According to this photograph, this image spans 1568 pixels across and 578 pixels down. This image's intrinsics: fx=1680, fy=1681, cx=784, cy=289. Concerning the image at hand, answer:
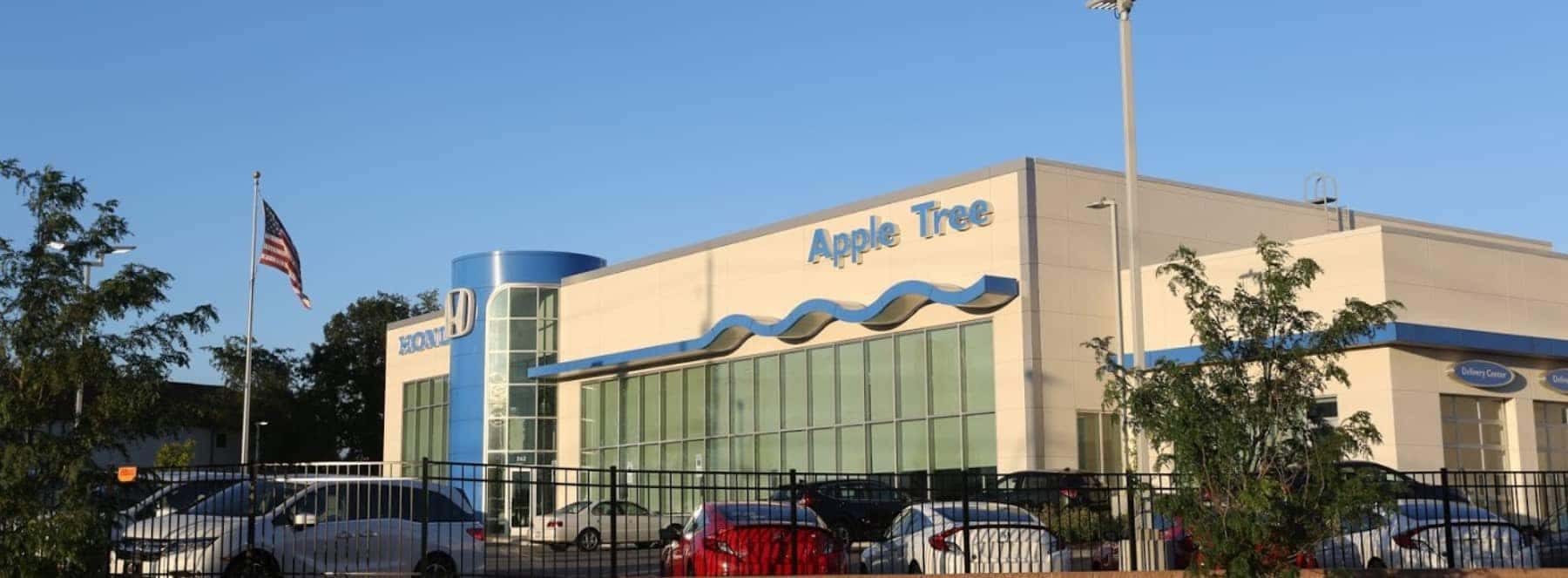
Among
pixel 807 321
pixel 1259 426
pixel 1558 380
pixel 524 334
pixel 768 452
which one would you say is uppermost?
pixel 524 334

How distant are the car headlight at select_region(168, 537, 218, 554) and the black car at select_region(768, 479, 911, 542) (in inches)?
298

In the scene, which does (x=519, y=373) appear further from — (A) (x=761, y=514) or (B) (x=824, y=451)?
(A) (x=761, y=514)

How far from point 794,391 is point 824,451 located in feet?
6.48

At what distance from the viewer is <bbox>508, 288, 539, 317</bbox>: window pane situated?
5272 cm

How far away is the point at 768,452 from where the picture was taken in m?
44.1

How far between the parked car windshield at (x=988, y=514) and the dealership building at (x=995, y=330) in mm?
12745

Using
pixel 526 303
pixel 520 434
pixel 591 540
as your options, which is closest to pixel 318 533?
pixel 591 540

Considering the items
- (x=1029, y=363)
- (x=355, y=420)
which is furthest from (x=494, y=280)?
(x=355, y=420)

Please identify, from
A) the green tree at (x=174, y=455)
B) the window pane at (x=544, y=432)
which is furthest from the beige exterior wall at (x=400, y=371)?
the green tree at (x=174, y=455)

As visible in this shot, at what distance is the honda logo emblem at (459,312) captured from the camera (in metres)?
53.3

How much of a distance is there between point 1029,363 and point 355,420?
70.4 m

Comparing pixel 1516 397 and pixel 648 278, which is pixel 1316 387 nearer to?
pixel 1516 397

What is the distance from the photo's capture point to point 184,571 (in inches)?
738

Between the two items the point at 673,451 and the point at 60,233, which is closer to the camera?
the point at 60,233
